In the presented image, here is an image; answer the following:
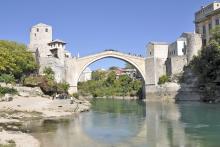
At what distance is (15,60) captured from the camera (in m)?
48.5

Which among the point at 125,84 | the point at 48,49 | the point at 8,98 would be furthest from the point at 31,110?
the point at 125,84

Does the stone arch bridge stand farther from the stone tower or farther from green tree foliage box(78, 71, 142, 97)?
green tree foliage box(78, 71, 142, 97)

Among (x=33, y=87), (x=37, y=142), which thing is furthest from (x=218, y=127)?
(x=33, y=87)

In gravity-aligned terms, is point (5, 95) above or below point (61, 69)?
below

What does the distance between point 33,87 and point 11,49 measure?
8.94 meters

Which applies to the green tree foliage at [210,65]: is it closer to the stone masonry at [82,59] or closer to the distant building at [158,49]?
the stone masonry at [82,59]

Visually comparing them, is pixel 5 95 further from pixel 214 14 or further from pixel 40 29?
pixel 214 14

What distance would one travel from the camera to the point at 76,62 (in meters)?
63.6

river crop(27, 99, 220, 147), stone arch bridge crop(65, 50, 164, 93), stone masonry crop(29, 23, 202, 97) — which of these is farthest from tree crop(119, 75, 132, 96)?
river crop(27, 99, 220, 147)

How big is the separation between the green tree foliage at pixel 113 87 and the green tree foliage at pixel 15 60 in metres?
29.0

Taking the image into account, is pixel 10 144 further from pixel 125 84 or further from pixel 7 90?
pixel 125 84

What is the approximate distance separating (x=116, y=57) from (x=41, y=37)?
42.5 ft

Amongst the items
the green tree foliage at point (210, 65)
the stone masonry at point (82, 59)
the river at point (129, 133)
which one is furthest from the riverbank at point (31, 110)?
the green tree foliage at point (210, 65)

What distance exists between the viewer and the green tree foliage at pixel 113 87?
3112 inches
